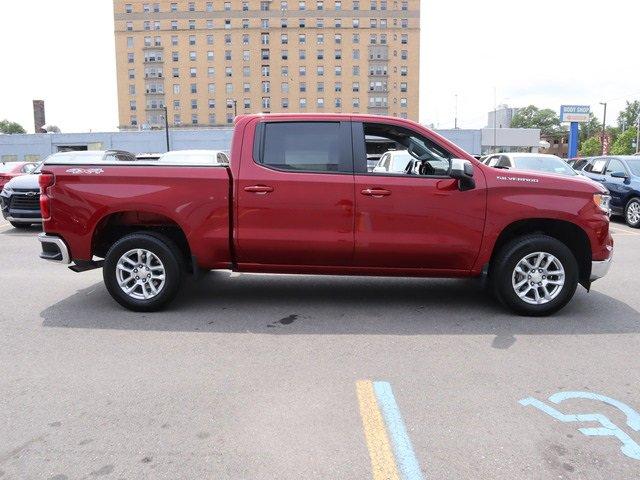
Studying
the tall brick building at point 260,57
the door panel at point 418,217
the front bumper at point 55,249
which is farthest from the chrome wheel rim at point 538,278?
the tall brick building at point 260,57

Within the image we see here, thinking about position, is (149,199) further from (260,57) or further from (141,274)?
(260,57)

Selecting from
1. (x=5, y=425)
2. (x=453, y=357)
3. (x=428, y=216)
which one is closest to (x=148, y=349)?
(x=5, y=425)

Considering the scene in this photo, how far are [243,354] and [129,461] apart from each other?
1.64m

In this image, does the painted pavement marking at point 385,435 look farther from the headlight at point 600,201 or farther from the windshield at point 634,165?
the windshield at point 634,165

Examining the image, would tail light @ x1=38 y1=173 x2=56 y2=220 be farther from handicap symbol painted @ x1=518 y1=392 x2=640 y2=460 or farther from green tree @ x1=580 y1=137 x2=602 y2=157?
green tree @ x1=580 y1=137 x2=602 y2=157

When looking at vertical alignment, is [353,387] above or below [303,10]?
below

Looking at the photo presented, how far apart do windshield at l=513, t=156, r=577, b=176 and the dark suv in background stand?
1.97 meters

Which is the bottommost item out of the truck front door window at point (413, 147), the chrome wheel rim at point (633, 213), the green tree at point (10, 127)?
the chrome wheel rim at point (633, 213)

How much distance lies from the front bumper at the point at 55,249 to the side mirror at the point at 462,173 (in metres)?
3.95

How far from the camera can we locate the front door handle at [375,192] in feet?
17.8

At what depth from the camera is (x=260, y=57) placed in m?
104

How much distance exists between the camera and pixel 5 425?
3.36m

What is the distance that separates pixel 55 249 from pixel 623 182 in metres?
13.0

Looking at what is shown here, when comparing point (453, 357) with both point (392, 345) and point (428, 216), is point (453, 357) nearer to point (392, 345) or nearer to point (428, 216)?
point (392, 345)
